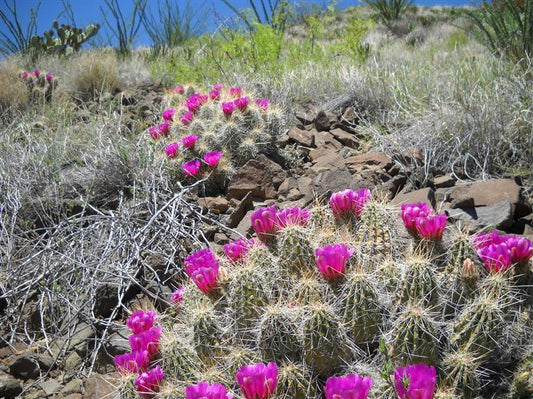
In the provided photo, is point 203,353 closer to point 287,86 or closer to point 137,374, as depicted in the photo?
point 137,374

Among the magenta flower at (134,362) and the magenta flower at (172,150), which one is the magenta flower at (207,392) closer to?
the magenta flower at (134,362)

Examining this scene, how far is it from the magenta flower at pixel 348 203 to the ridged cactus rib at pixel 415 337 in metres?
0.69

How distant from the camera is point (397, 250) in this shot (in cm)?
248

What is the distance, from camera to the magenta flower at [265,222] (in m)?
2.46

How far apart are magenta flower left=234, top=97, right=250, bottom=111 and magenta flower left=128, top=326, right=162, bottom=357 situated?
2.80m

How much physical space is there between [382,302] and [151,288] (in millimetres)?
1721

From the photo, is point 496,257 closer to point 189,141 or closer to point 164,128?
point 189,141

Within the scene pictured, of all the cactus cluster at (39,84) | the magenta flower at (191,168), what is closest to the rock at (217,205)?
the magenta flower at (191,168)

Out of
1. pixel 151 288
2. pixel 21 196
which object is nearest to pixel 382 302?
pixel 151 288

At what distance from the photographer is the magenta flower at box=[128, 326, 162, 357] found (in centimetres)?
229

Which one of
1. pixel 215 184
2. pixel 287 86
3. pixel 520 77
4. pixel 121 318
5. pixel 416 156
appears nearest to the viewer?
pixel 121 318

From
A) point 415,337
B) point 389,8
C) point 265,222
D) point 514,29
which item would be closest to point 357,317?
point 415,337

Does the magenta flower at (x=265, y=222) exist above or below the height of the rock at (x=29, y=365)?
above

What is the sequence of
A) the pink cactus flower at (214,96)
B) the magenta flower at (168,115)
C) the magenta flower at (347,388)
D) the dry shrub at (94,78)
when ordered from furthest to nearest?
1. the dry shrub at (94,78)
2. the pink cactus flower at (214,96)
3. the magenta flower at (168,115)
4. the magenta flower at (347,388)
